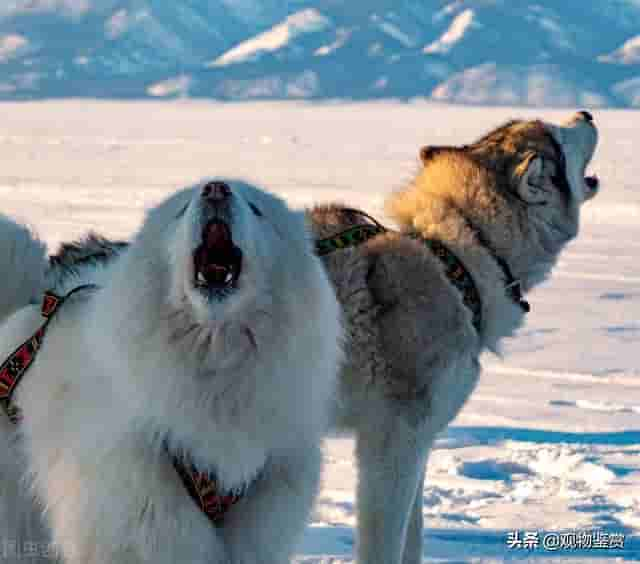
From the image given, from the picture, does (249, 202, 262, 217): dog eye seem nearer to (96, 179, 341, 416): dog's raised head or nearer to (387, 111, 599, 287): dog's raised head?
(96, 179, 341, 416): dog's raised head

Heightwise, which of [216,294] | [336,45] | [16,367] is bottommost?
[16,367]

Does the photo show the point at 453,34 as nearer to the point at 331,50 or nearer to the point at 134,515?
the point at 331,50

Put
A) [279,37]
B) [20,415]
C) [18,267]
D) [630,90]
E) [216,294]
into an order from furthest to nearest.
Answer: [279,37] < [630,90] < [18,267] < [20,415] < [216,294]

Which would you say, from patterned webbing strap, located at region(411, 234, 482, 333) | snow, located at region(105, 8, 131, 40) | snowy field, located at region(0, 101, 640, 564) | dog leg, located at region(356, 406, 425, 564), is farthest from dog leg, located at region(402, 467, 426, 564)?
snow, located at region(105, 8, 131, 40)

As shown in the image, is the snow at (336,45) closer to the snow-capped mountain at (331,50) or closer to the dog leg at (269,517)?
the snow-capped mountain at (331,50)

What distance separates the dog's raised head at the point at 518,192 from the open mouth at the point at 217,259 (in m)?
1.55

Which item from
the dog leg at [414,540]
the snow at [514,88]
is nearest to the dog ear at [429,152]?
the dog leg at [414,540]

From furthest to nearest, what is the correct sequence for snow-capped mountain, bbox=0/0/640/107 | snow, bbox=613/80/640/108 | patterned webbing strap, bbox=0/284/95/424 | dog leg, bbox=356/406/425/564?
snow-capped mountain, bbox=0/0/640/107
snow, bbox=613/80/640/108
dog leg, bbox=356/406/425/564
patterned webbing strap, bbox=0/284/95/424

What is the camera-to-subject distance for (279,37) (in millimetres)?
109000

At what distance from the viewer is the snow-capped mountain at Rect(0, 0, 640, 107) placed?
8250 cm

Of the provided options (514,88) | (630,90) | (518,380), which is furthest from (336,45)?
(518,380)

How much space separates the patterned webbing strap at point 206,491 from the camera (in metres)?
2.65

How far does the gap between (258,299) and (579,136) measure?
6.38ft

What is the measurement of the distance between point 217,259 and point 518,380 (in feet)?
14.6
